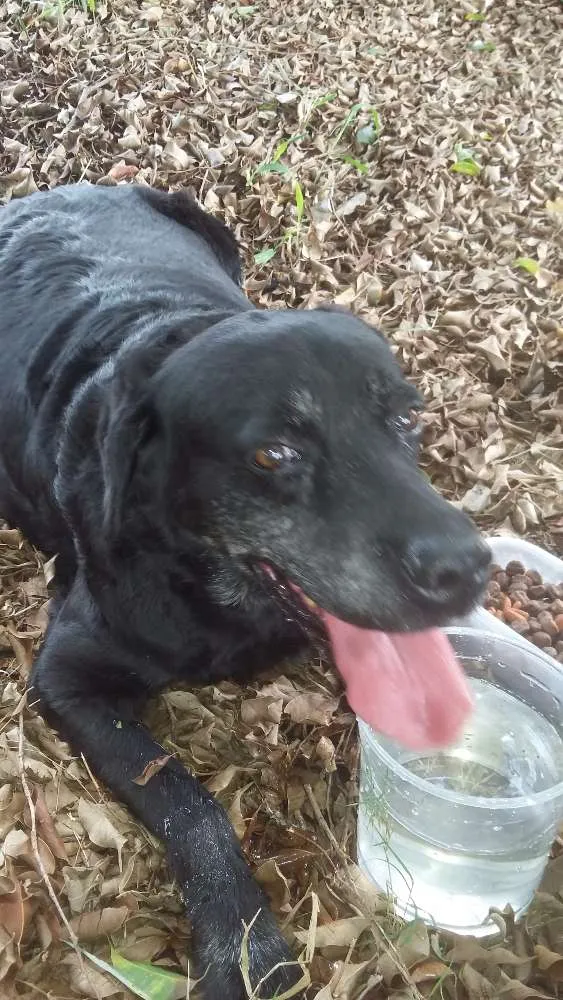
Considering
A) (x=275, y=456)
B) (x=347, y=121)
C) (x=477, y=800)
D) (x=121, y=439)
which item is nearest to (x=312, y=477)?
(x=275, y=456)

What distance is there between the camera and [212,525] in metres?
2.15

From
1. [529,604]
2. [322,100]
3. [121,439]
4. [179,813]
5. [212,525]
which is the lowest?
[179,813]

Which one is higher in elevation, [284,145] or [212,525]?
[284,145]

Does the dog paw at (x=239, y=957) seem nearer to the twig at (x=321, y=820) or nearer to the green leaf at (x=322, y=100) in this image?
the twig at (x=321, y=820)

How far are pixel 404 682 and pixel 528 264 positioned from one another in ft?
10.3

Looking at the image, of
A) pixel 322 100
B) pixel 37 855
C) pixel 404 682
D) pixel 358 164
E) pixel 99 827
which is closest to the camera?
pixel 404 682

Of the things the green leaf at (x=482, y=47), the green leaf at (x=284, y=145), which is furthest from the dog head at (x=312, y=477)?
the green leaf at (x=482, y=47)

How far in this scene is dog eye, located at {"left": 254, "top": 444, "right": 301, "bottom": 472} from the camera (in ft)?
6.48

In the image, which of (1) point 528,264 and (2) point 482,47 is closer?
(1) point 528,264

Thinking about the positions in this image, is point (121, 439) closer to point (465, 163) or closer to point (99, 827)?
point (99, 827)

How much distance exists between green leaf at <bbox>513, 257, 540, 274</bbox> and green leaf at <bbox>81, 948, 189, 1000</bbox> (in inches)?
148

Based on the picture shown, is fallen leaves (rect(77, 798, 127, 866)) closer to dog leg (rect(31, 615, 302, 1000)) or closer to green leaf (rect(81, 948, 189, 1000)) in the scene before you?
dog leg (rect(31, 615, 302, 1000))

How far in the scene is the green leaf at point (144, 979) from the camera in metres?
2.09

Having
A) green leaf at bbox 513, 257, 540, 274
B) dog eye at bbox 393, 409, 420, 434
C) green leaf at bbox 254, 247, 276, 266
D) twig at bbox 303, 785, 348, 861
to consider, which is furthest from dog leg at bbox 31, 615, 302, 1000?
green leaf at bbox 513, 257, 540, 274
